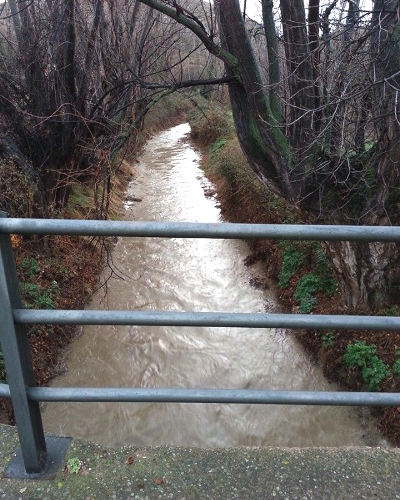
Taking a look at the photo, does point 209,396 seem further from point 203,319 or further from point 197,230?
point 197,230

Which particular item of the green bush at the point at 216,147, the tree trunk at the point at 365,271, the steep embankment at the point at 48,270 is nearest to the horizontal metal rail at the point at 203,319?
the steep embankment at the point at 48,270

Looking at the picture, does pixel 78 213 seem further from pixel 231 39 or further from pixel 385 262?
pixel 385 262

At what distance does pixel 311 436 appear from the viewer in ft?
18.5

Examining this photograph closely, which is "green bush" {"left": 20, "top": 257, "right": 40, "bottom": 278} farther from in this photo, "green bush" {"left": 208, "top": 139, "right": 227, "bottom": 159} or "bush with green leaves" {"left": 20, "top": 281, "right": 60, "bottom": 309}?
"green bush" {"left": 208, "top": 139, "right": 227, "bottom": 159}

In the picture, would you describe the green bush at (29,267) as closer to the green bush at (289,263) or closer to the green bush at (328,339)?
the green bush at (289,263)

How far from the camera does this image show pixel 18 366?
5.31 ft

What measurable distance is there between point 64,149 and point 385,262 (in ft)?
21.0

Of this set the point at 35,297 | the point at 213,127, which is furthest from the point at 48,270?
the point at 213,127

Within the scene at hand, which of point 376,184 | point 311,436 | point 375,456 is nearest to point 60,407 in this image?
point 311,436

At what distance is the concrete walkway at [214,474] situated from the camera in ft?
5.70

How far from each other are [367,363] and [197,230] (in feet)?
17.5

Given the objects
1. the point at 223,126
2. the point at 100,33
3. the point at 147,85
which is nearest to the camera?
the point at 147,85

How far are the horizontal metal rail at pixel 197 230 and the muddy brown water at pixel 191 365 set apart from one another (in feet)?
15.5

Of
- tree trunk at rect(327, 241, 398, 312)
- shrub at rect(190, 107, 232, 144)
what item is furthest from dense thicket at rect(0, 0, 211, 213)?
shrub at rect(190, 107, 232, 144)
